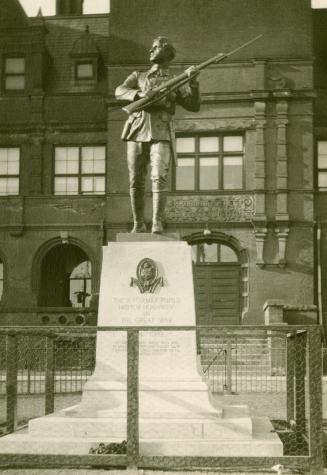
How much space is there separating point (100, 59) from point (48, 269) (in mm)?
8643

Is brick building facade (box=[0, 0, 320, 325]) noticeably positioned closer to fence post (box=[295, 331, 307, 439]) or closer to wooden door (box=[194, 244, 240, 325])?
wooden door (box=[194, 244, 240, 325])

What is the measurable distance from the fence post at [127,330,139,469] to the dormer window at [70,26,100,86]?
2497cm

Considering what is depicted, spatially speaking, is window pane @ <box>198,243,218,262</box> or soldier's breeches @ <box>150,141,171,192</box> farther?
window pane @ <box>198,243,218,262</box>

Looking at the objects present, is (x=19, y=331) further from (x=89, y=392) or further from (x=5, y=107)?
(x=5, y=107)

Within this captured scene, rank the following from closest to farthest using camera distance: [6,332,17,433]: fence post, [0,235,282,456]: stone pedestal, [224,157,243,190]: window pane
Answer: [0,235,282,456]: stone pedestal → [6,332,17,433]: fence post → [224,157,243,190]: window pane

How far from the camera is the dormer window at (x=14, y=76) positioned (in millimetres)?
31375

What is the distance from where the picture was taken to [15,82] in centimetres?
3147

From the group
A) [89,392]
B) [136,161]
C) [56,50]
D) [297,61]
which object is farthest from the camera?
[56,50]

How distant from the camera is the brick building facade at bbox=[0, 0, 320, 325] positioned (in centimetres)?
2730

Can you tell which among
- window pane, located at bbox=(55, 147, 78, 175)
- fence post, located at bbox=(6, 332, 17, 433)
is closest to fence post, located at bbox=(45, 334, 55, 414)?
fence post, located at bbox=(6, 332, 17, 433)

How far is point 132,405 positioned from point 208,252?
21035mm

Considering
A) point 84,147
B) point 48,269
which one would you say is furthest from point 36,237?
point 84,147

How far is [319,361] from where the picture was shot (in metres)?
7.54

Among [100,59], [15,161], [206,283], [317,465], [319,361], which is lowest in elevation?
[317,465]
